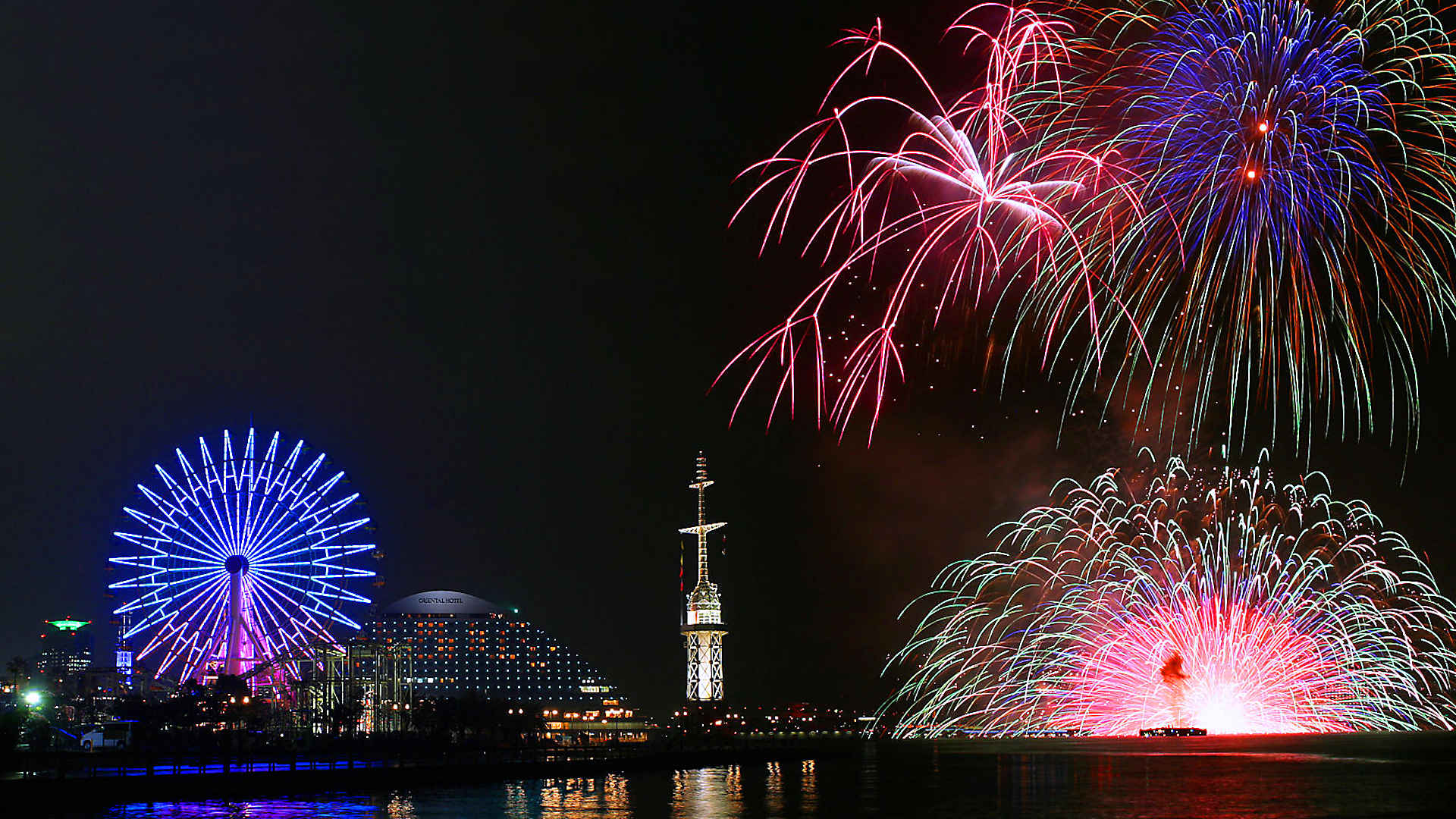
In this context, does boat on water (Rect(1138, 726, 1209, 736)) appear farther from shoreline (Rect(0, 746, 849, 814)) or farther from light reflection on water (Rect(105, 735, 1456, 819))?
shoreline (Rect(0, 746, 849, 814))

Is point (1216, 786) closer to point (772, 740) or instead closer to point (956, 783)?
point (956, 783)

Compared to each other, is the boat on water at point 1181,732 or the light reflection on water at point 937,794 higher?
the light reflection on water at point 937,794

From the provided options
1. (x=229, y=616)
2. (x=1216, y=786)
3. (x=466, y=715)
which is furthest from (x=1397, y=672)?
(x=466, y=715)

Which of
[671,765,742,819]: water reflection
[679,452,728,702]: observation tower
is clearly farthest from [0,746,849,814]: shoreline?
[679,452,728,702]: observation tower

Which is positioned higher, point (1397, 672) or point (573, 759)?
point (1397, 672)

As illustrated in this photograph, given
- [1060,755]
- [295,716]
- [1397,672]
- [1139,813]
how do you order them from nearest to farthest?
[1139,813], [1397,672], [1060,755], [295,716]

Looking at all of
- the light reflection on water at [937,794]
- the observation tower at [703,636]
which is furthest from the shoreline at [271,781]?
the observation tower at [703,636]

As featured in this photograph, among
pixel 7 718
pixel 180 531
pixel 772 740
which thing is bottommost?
pixel 772 740

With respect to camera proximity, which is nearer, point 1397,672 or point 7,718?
point 7,718

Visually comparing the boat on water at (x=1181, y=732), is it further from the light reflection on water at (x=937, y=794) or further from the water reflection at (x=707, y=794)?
the water reflection at (x=707, y=794)
